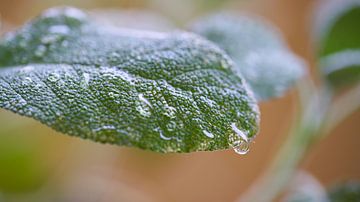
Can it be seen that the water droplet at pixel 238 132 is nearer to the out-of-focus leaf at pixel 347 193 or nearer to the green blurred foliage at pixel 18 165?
the out-of-focus leaf at pixel 347 193

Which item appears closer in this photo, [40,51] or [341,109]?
[40,51]

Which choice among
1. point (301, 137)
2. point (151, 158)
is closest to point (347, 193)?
point (301, 137)

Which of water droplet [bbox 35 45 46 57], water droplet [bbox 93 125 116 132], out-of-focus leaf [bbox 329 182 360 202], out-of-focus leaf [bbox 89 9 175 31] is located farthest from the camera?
out-of-focus leaf [bbox 89 9 175 31]

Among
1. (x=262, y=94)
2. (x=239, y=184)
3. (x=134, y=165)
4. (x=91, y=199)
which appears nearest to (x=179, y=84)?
(x=262, y=94)

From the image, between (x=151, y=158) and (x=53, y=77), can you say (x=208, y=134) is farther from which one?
(x=151, y=158)

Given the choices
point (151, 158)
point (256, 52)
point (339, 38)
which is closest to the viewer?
point (256, 52)

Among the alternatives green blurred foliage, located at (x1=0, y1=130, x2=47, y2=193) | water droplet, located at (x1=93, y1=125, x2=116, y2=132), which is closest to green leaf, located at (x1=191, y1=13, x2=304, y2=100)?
water droplet, located at (x1=93, y1=125, x2=116, y2=132)

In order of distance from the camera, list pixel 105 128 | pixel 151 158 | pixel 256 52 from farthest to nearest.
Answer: pixel 151 158 < pixel 256 52 < pixel 105 128

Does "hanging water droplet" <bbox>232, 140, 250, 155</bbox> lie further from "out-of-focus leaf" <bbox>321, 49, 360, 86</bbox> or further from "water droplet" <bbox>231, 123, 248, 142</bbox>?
"out-of-focus leaf" <bbox>321, 49, 360, 86</bbox>
